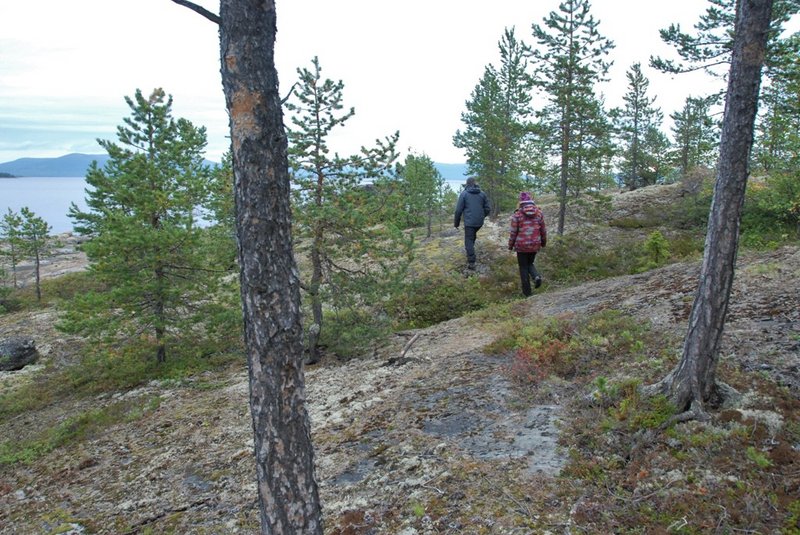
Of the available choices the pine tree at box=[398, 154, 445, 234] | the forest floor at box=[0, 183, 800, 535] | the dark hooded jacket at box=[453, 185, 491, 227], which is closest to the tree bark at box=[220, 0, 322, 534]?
the forest floor at box=[0, 183, 800, 535]

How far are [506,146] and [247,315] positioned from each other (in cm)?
2502

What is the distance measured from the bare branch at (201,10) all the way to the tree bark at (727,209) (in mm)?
5267

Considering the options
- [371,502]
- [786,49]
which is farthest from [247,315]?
[786,49]

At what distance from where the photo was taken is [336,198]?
11.1 metres

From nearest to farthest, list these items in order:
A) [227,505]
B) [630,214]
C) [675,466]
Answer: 1. [675,466]
2. [227,505]
3. [630,214]

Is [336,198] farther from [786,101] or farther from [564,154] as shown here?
[564,154]

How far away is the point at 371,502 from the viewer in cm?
535

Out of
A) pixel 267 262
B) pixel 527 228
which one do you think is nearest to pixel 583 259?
pixel 527 228

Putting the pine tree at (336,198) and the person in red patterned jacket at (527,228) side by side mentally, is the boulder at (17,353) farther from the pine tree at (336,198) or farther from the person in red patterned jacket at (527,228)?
the person in red patterned jacket at (527,228)

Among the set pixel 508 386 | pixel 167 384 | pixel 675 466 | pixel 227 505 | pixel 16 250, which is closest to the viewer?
pixel 675 466

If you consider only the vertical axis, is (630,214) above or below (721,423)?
above

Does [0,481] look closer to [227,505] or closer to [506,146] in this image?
[227,505]

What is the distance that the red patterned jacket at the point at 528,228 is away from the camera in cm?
1282

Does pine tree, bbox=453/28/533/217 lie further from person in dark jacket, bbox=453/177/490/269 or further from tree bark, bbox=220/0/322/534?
tree bark, bbox=220/0/322/534
